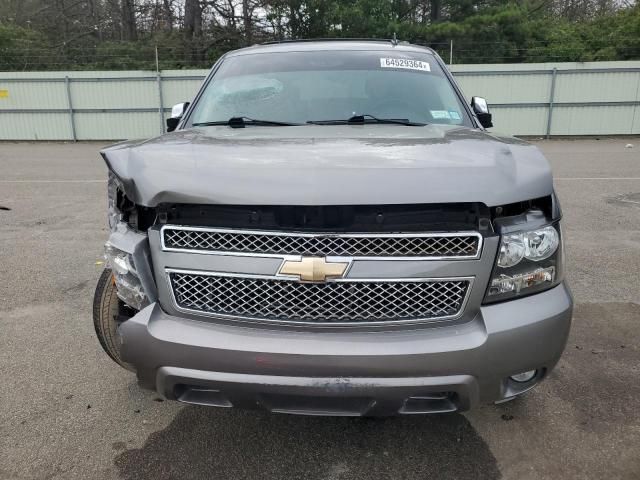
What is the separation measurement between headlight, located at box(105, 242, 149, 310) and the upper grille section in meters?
0.37

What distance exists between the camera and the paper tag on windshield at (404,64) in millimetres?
3545

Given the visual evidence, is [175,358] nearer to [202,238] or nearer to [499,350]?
[202,238]

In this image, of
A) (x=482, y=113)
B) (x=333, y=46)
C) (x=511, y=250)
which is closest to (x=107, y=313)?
(x=511, y=250)

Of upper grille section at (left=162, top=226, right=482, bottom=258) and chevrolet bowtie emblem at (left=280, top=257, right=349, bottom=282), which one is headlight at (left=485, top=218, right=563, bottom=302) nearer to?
upper grille section at (left=162, top=226, right=482, bottom=258)

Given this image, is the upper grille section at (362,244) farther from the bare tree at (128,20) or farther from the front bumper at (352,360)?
the bare tree at (128,20)

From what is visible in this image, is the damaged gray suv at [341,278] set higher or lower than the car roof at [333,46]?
lower

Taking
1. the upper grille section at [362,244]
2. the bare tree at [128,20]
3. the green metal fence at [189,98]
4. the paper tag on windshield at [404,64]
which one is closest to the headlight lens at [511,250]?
the upper grille section at [362,244]

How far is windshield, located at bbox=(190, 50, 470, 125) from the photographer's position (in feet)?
10.5

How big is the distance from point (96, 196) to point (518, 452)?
7.72 meters

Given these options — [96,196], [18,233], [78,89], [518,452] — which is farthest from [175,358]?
[78,89]

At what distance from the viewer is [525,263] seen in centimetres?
195

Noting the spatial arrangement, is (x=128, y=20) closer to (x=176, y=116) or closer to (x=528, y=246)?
(x=176, y=116)

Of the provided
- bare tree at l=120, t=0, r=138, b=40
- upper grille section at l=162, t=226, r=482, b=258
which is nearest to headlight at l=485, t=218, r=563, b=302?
upper grille section at l=162, t=226, r=482, b=258

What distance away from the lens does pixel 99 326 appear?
2566 millimetres
